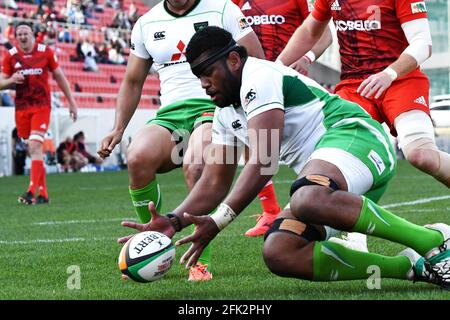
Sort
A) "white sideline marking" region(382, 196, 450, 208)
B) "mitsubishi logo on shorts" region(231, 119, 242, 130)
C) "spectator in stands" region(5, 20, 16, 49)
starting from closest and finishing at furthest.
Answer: "mitsubishi logo on shorts" region(231, 119, 242, 130) < "white sideline marking" region(382, 196, 450, 208) < "spectator in stands" region(5, 20, 16, 49)

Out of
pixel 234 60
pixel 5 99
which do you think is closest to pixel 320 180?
pixel 234 60

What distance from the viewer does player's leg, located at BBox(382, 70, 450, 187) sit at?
6.40m

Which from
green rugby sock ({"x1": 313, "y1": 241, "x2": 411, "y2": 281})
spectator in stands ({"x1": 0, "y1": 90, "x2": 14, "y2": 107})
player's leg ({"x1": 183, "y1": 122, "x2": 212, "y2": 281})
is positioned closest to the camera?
green rugby sock ({"x1": 313, "y1": 241, "x2": 411, "y2": 281})

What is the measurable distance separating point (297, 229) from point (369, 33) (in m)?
2.37

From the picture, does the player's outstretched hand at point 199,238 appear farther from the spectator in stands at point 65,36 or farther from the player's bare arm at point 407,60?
the spectator in stands at point 65,36

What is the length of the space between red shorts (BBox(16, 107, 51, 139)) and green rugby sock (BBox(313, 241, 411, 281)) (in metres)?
9.31

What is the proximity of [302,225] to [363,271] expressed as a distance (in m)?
0.41

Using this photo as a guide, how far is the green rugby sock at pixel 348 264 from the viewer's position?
486 centimetres

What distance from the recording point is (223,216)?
4.77 m

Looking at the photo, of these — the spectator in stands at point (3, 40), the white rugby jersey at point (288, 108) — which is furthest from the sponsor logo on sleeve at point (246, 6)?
the spectator in stands at point (3, 40)

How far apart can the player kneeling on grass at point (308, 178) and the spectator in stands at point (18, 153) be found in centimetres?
1851

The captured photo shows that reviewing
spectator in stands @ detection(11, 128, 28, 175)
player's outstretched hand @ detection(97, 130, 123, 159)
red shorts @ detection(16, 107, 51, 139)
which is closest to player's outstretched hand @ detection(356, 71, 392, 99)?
player's outstretched hand @ detection(97, 130, 123, 159)

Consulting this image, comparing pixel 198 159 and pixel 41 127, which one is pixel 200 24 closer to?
pixel 198 159

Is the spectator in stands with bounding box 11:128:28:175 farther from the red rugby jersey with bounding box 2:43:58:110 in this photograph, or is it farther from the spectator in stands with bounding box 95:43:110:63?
the red rugby jersey with bounding box 2:43:58:110
